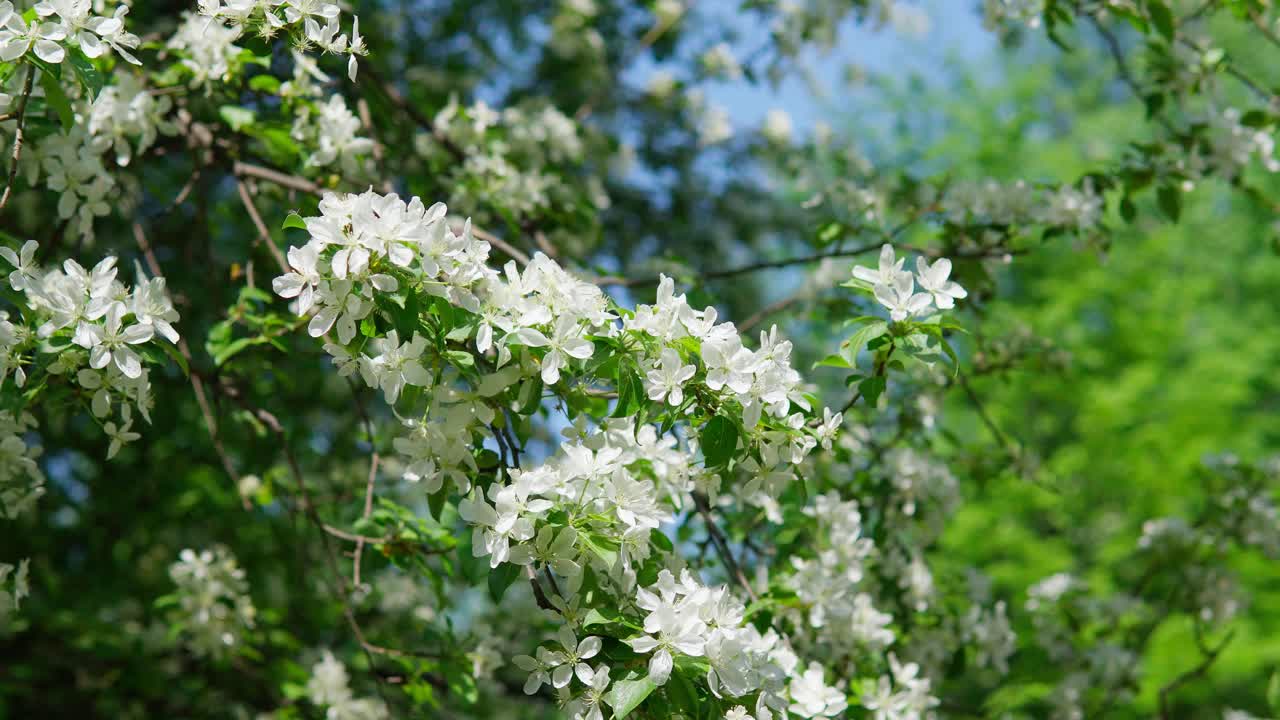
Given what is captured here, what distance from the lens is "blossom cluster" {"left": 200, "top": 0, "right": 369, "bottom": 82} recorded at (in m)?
1.88

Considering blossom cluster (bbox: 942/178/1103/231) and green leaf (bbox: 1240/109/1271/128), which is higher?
green leaf (bbox: 1240/109/1271/128)

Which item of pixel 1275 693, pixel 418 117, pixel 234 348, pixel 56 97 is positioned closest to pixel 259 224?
pixel 234 348

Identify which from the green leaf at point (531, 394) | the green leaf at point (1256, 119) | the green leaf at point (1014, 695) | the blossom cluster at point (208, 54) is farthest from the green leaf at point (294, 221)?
the green leaf at point (1256, 119)

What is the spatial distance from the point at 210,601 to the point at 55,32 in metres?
1.75

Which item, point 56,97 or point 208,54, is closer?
point 56,97

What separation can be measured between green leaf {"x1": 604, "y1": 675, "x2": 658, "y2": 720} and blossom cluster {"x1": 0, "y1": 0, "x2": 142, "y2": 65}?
1.40 m

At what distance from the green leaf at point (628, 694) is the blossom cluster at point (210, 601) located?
5.73ft

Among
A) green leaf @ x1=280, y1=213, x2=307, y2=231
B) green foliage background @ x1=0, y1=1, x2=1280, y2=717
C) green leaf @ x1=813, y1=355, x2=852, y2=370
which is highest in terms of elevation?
green leaf @ x1=280, y1=213, x2=307, y2=231

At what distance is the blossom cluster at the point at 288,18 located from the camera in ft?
6.15

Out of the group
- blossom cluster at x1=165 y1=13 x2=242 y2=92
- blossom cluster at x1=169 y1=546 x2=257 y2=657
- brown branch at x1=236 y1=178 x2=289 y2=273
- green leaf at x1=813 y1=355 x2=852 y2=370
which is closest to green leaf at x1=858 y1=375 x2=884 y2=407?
green leaf at x1=813 y1=355 x2=852 y2=370

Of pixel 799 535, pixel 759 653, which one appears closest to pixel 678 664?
pixel 759 653

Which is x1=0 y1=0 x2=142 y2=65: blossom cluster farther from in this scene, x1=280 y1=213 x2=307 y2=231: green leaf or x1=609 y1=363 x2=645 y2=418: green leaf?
x1=609 y1=363 x2=645 y2=418: green leaf

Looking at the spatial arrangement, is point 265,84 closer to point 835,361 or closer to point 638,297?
point 638,297

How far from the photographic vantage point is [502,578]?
1.80 meters
